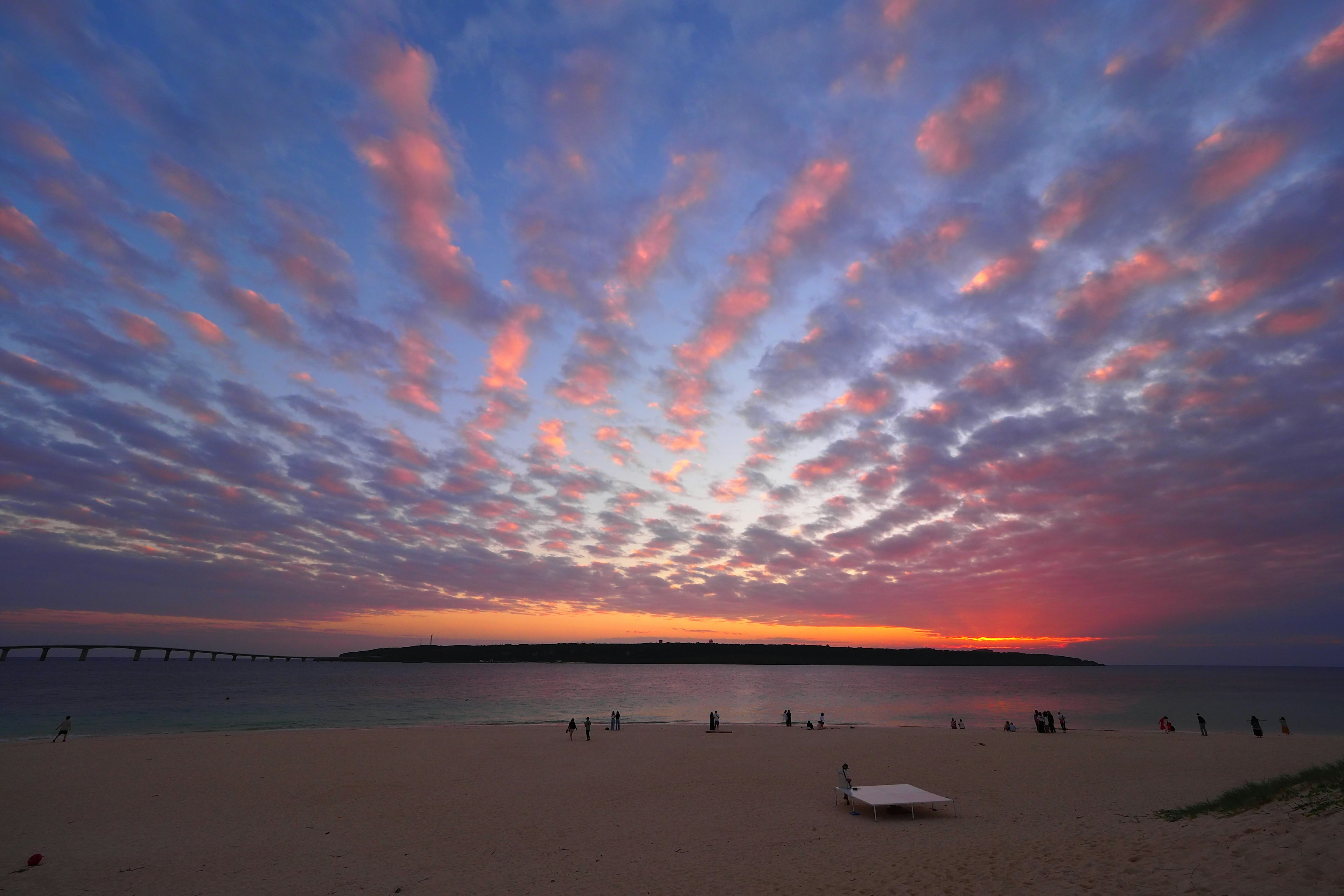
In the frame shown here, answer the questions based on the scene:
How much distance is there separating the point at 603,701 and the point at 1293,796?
2701 inches

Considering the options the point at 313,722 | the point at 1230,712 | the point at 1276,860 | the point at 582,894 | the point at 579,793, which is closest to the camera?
the point at 1276,860

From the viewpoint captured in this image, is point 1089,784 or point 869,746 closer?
point 1089,784

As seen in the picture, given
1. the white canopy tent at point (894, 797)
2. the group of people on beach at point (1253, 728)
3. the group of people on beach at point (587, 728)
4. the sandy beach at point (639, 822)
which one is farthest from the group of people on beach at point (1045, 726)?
the white canopy tent at point (894, 797)

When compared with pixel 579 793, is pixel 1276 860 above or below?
above

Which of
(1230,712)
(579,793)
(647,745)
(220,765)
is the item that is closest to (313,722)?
(220,765)

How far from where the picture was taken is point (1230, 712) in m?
66.9

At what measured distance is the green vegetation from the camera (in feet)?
34.8

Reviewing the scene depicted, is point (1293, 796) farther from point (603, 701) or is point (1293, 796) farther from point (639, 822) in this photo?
point (603, 701)

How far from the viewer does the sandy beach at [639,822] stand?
Answer: 35.3 feet

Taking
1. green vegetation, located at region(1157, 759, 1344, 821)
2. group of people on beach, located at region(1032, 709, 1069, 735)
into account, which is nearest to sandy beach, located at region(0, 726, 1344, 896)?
green vegetation, located at region(1157, 759, 1344, 821)

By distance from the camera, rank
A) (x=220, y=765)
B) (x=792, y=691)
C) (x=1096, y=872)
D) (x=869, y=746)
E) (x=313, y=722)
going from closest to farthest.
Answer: (x=1096, y=872)
(x=220, y=765)
(x=869, y=746)
(x=313, y=722)
(x=792, y=691)

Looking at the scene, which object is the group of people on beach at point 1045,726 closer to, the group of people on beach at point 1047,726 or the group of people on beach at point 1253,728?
the group of people on beach at point 1047,726

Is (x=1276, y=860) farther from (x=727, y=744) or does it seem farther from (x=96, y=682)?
(x=96, y=682)

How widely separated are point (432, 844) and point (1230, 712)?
84.8 meters
